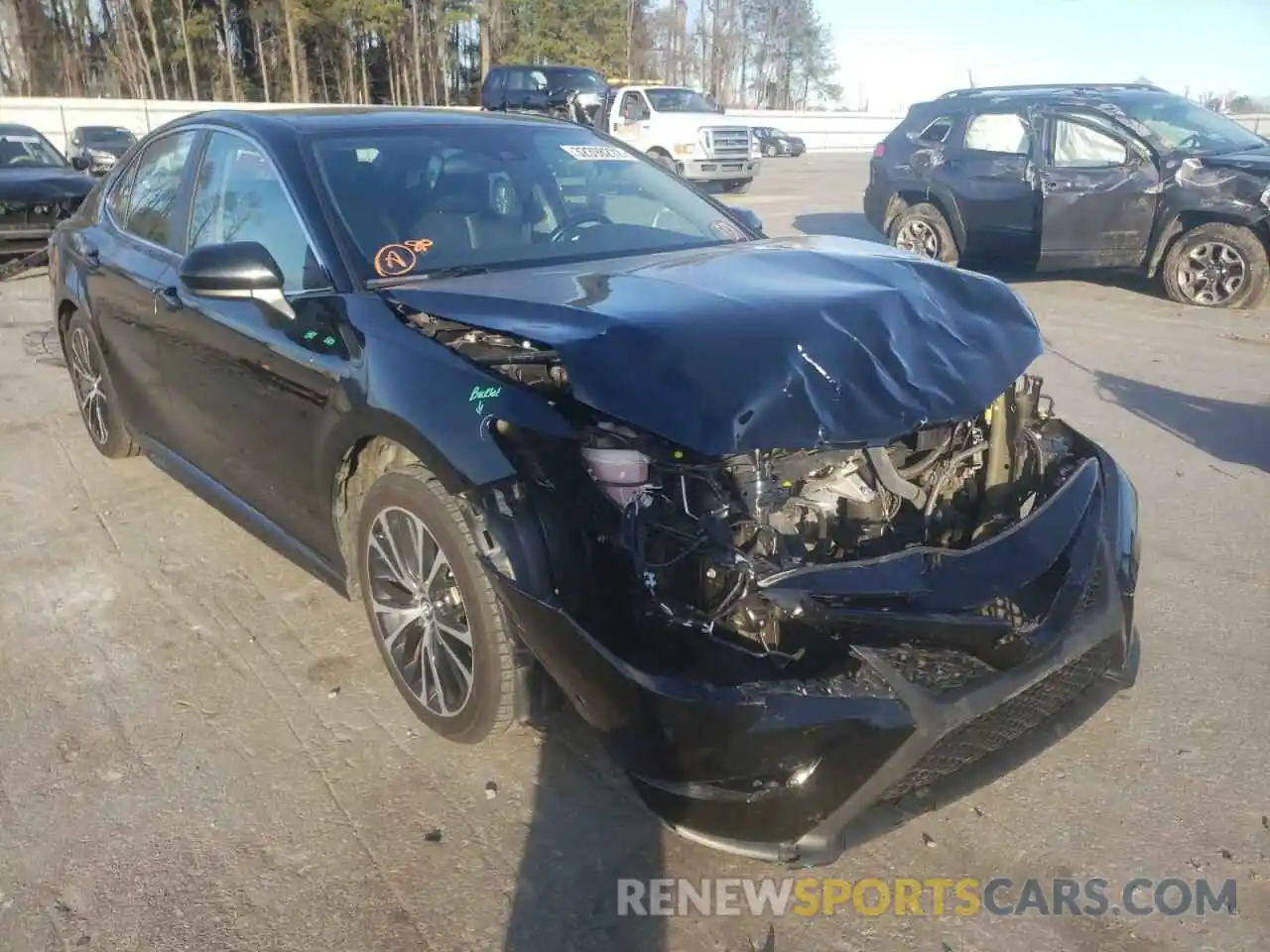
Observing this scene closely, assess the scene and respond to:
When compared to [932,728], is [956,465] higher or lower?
higher

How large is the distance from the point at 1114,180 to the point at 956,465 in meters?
7.77

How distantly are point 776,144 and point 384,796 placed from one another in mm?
32549

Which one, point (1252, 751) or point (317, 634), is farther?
point (317, 634)

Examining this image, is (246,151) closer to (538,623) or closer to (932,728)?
(538,623)

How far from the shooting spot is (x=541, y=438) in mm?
2641

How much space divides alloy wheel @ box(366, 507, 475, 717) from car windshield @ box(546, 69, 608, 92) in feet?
70.8

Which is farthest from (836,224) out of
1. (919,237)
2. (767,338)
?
(767,338)

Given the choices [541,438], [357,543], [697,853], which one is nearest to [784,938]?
[697,853]

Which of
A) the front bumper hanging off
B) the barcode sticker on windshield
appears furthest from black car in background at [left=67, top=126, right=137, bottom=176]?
the front bumper hanging off

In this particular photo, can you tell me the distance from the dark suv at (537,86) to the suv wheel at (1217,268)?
15.4 m

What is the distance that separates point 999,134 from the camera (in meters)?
10.3

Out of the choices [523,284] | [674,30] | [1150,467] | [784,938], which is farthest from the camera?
[674,30]

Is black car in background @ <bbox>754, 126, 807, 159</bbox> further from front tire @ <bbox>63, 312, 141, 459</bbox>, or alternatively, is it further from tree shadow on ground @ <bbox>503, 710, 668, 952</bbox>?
tree shadow on ground @ <bbox>503, 710, 668, 952</bbox>

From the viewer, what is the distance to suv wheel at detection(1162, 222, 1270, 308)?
9.06 metres
